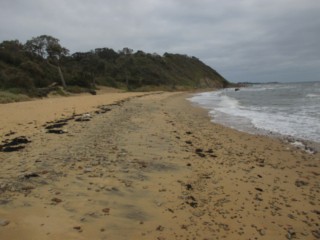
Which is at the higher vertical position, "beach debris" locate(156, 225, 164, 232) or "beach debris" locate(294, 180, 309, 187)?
"beach debris" locate(156, 225, 164, 232)

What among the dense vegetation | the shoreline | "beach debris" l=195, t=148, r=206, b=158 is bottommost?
the shoreline

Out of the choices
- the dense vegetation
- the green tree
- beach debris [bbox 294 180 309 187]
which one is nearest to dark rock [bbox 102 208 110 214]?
beach debris [bbox 294 180 309 187]

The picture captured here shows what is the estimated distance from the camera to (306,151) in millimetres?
9164

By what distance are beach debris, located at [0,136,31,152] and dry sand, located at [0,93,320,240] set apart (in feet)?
0.59

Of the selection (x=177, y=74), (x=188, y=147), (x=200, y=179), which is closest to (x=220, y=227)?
(x=200, y=179)

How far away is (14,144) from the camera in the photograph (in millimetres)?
7977

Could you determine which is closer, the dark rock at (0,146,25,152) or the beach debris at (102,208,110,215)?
the beach debris at (102,208,110,215)

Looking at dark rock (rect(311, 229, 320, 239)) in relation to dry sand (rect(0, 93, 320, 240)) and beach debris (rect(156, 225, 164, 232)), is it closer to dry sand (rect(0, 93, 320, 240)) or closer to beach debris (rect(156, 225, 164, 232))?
dry sand (rect(0, 93, 320, 240))

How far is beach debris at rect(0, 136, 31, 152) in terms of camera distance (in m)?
7.41

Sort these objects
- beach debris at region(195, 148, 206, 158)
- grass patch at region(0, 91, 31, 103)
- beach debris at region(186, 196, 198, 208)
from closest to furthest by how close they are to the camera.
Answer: beach debris at region(186, 196, 198, 208) < beach debris at region(195, 148, 206, 158) < grass patch at region(0, 91, 31, 103)

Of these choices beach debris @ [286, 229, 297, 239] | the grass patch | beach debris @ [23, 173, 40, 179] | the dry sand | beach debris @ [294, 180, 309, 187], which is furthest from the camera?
the grass patch

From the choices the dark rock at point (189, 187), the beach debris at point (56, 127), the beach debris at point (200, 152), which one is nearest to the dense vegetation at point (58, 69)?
the beach debris at point (56, 127)

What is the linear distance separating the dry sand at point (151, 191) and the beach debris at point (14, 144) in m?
0.18

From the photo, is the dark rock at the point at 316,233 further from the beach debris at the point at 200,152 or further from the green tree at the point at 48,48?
the green tree at the point at 48,48
